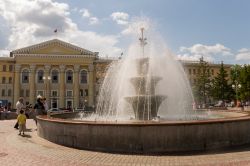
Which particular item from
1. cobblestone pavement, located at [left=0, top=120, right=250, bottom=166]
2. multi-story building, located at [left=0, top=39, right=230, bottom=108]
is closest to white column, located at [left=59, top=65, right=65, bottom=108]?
multi-story building, located at [left=0, top=39, right=230, bottom=108]

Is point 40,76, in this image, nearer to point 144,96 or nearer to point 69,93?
point 69,93

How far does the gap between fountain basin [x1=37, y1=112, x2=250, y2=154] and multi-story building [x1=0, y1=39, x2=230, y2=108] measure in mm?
55057

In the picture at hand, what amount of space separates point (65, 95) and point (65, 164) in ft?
199

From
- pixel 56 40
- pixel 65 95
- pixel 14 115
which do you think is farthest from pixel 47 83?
pixel 14 115

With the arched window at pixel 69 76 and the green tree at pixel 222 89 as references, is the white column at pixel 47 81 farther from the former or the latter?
the green tree at pixel 222 89

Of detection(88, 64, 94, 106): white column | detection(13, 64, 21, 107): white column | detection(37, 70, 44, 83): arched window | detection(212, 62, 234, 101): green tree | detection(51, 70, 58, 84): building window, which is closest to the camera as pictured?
detection(212, 62, 234, 101): green tree

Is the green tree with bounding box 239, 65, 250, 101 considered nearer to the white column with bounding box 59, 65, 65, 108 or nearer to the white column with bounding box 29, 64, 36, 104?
the white column with bounding box 59, 65, 65, 108

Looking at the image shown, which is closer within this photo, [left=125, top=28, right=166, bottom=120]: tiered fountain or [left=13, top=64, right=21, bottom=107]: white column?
[left=125, top=28, right=166, bottom=120]: tiered fountain

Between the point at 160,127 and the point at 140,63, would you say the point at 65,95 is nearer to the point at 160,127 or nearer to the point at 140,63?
the point at 140,63

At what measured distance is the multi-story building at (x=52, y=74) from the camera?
216 ft

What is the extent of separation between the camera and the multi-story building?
65.8m

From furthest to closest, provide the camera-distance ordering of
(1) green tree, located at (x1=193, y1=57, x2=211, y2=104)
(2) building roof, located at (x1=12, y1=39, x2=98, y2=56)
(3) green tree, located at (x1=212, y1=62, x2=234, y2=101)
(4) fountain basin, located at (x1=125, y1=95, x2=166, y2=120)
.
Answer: (2) building roof, located at (x1=12, y1=39, x2=98, y2=56), (1) green tree, located at (x1=193, y1=57, x2=211, y2=104), (3) green tree, located at (x1=212, y1=62, x2=234, y2=101), (4) fountain basin, located at (x1=125, y1=95, x2=166, y2=120)

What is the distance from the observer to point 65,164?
26.5 feet

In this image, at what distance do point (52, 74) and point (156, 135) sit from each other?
60317 mm
